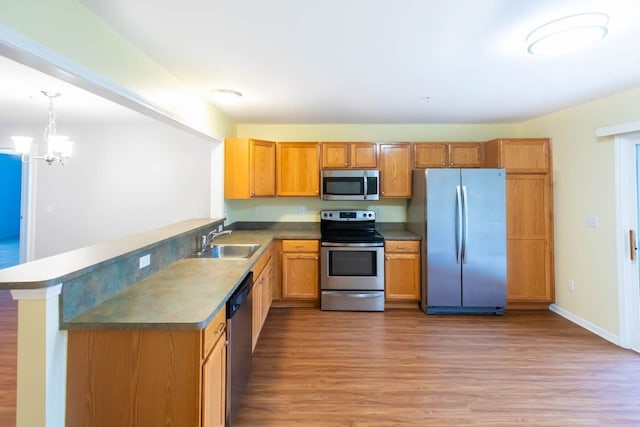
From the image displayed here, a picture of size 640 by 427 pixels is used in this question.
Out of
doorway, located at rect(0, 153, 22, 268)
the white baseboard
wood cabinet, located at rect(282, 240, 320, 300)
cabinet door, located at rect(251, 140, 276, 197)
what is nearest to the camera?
the white baseboard

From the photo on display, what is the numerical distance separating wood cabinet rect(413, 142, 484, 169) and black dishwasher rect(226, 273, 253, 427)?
291cm

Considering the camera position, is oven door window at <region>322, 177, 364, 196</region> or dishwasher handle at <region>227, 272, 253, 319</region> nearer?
dishwasher handle at <region>227, 272, 253, 319</region>

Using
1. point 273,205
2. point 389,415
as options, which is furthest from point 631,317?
point 273,205

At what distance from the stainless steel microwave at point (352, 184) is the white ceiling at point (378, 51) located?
0.87m

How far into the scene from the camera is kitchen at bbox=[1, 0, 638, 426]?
3029 mm

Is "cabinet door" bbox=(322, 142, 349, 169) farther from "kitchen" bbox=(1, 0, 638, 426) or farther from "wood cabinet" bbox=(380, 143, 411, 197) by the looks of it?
"wood cabinet" bbox=(380, 143, 411, 197)

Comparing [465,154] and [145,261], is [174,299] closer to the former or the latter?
[145,261]

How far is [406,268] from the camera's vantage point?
12.4 ft

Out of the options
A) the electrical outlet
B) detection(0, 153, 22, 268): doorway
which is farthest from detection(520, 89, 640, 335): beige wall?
detection(0, 153, 22, 268): doorway

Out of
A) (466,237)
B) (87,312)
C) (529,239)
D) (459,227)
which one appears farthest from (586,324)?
(87,312)

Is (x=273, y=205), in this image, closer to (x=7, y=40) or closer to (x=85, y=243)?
(x=85, y=243)

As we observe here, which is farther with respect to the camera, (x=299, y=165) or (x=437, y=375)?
(x=299, y=165)

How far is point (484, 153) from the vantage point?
13.4 ft

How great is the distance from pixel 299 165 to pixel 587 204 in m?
3.26
